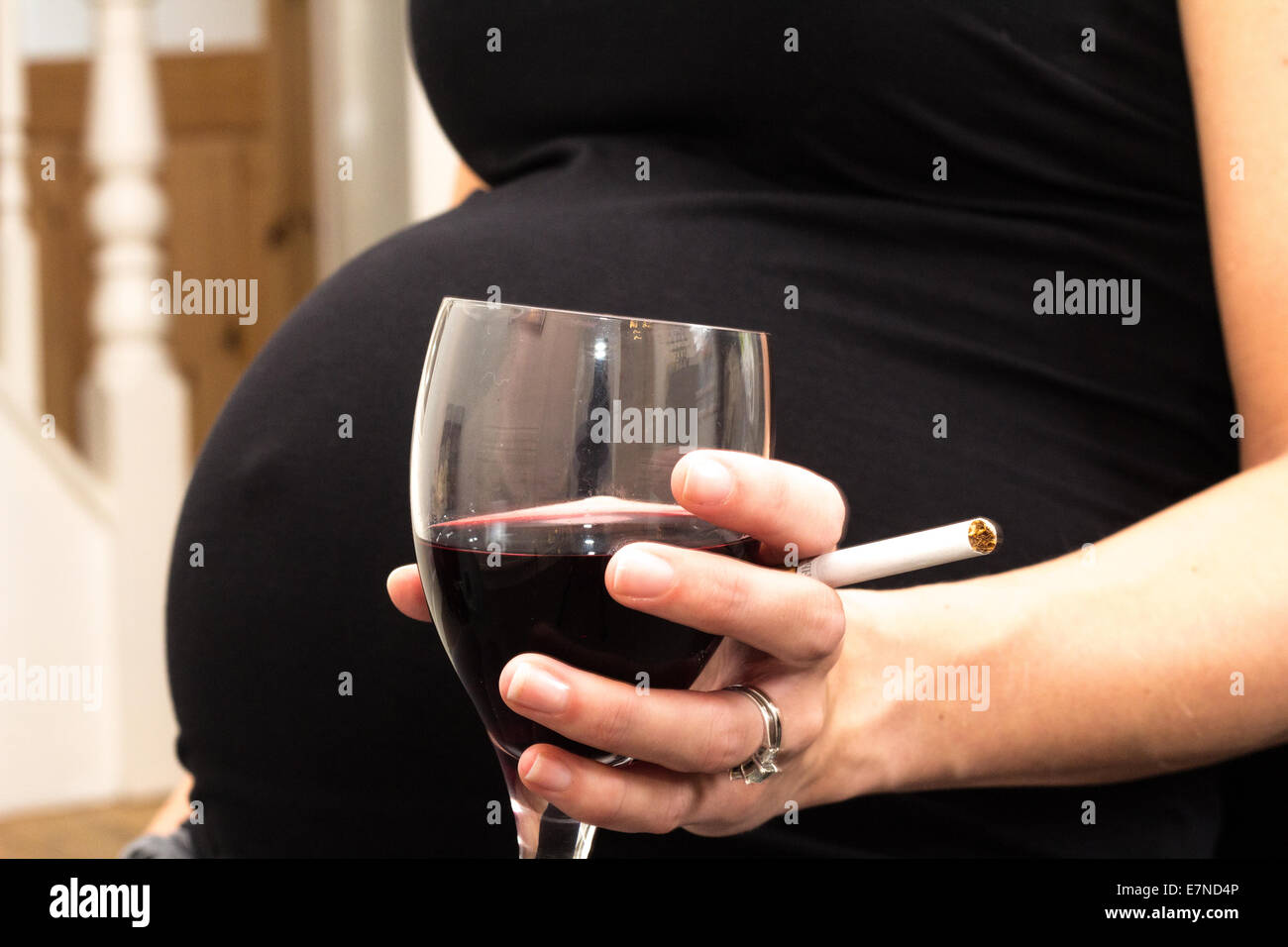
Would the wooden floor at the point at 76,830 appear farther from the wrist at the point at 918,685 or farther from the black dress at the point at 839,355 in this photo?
the wrist at the point at 918,685

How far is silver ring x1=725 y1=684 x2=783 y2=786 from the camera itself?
0.35 metres

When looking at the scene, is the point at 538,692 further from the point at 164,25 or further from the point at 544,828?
the point at 164,25

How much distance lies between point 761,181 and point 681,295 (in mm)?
107

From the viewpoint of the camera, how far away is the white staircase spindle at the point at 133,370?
1.86 meters

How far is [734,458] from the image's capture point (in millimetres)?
304

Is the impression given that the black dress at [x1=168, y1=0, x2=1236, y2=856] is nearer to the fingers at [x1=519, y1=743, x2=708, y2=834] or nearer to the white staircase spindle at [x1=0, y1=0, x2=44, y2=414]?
the fingers at [x1=519, y1=743, x2=708, y2=834]

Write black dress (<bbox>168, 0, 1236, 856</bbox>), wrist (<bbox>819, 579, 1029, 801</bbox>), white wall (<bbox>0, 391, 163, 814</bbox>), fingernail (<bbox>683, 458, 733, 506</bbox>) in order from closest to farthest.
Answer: fingernail (<bbox>683, 458, 733, 506</bbox>) < wrist (<bbox>819, 579, 1029, 801</bbox>) < black dress (<bbox>168, 0, 1236, 856</bbox>) < white wall (<bbox>0, 391, 163, 814</bbox>)

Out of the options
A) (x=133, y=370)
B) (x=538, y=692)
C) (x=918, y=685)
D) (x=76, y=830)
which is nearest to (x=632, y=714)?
(x=538, y=692)

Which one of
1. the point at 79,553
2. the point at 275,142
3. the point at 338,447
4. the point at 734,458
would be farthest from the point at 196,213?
the point at 734,458

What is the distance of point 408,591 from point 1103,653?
260mm

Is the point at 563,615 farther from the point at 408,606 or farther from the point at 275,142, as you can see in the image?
the point at 275,142

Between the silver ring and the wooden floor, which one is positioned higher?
the silver ring

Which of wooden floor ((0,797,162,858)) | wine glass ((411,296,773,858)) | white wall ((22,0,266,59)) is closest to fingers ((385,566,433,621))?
wine glass ((411,296,773,858))

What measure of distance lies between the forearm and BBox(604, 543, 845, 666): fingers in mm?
91
